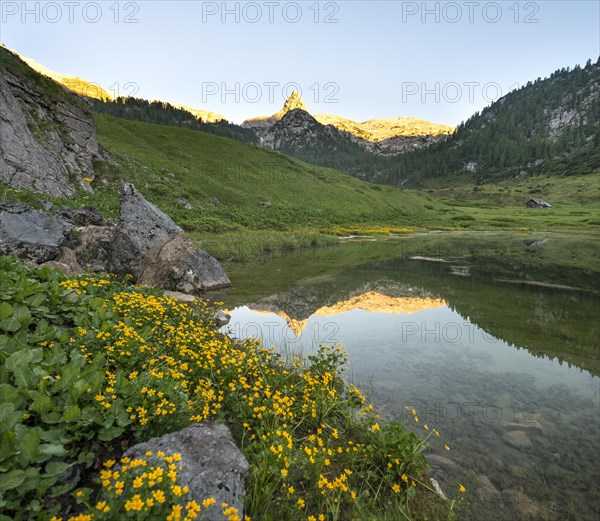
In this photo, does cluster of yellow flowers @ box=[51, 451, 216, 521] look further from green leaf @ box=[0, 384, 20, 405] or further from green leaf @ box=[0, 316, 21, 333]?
green leaf @ box=[0, 316, 21, 333]

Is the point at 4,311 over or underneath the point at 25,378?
over

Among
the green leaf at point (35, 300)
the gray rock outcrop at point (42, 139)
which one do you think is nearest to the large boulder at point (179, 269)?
the green leaf at point (35, 300)

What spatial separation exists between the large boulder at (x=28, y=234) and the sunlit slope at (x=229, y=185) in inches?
1013

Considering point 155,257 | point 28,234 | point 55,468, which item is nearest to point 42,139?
point 155,257

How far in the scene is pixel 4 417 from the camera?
3.88 m

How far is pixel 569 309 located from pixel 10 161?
37016 millimetres

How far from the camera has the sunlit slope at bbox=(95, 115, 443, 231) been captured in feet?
177

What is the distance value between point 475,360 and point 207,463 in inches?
420

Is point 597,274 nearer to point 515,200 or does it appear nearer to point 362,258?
point 362,258

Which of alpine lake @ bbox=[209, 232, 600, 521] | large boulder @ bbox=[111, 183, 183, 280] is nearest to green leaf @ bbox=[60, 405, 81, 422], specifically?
alpine lake @ bbox=[209, 232, 600, 521]

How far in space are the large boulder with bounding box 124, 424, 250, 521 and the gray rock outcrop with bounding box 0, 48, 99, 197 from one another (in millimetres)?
26203

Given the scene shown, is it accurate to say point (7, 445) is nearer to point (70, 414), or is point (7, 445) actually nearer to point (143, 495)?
point (70, 414)

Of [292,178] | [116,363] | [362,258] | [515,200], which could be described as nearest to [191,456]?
[116,363]

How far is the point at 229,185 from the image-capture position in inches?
2945
